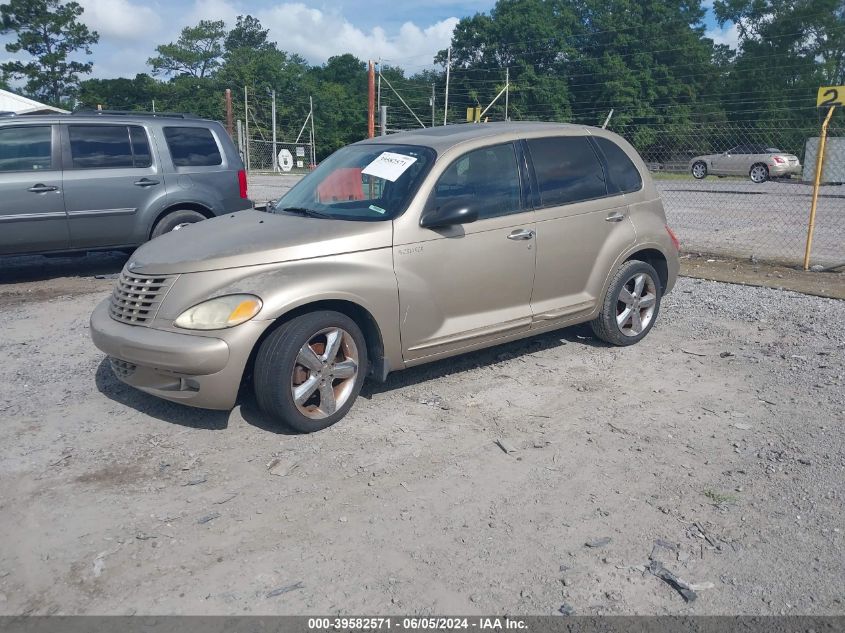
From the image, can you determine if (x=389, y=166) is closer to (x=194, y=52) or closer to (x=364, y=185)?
(x=364, y=185)

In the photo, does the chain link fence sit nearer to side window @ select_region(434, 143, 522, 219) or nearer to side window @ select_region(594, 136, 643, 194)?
side window @ select_region(594, 136, 643, 194)

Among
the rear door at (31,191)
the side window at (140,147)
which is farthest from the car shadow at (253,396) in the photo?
the side window at (140,147)

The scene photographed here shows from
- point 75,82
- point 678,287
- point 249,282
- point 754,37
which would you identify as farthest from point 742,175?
point 75,82

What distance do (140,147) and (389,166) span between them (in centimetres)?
483

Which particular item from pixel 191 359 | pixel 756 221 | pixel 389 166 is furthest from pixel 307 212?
pixel 756 221

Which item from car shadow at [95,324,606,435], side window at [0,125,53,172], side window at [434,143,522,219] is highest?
side window at [0,125,53,172]

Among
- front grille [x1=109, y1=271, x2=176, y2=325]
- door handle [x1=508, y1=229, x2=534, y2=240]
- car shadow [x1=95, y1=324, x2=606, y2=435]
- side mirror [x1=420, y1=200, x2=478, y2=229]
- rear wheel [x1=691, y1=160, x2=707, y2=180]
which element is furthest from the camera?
rear wheel [x1=691, y1=160, x2=707, y2=180]

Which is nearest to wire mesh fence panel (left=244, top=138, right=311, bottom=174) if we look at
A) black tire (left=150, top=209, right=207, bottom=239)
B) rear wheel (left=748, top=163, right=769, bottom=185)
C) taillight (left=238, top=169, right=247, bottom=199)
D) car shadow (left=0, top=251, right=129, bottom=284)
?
rear wheel (left=748, top=163, right=769, bottom=185)

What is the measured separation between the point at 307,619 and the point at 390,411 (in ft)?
6.90

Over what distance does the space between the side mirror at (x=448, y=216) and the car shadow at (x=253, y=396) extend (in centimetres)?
123

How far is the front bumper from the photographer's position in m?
4.13

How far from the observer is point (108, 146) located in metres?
8.69

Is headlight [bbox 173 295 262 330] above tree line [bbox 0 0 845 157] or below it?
below

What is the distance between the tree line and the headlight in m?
12.7
